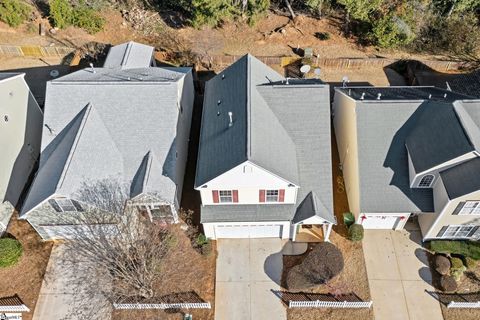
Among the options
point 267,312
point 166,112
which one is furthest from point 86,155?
point 267,312

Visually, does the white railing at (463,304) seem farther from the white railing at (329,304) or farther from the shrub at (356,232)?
the shrub at (356,232)

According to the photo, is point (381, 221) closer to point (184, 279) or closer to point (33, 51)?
point (184, 279)

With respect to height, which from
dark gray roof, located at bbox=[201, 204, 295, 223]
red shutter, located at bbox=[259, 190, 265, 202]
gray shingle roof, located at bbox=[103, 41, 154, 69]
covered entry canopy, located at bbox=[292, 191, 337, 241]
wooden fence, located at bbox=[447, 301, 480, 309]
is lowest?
wooden fence, located at bbox=[447, 301, 480, 309]

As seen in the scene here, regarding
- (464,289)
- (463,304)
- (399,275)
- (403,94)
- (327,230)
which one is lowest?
(399,275)

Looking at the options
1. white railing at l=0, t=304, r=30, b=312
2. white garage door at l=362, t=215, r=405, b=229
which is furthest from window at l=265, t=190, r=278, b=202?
white railing at l=0, t=304, r=30, b=312

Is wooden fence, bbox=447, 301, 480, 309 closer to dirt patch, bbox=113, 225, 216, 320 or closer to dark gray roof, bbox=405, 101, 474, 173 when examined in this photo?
dark gray roof, bbox=405, 101, 474, 173

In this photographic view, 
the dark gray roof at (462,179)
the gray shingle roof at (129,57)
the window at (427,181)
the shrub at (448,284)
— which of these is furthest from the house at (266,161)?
the gray shingle roof at (129,57)

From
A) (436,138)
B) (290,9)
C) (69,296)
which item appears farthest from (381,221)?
(290,9)
